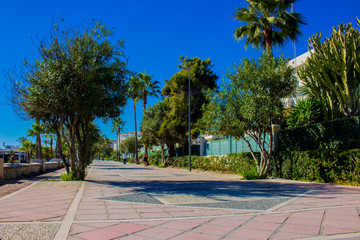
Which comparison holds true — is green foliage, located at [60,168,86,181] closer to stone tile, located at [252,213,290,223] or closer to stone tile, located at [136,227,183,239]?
stone tile, located at [136,227,183,239]

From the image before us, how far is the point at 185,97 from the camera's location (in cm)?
2816

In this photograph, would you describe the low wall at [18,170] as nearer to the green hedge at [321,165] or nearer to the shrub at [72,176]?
the shrub at [72,176]

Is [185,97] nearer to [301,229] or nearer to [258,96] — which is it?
[258,96]

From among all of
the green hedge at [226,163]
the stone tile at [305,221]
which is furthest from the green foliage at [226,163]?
the stone tile at [305,221]

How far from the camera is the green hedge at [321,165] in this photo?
9898mm

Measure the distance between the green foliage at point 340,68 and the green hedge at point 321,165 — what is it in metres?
2.31

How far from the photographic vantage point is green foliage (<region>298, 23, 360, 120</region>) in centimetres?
1168

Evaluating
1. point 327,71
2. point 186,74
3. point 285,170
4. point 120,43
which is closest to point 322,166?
point 285,170

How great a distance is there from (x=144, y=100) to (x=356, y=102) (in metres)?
33.0

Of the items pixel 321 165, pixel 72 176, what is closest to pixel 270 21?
pixel 321 165

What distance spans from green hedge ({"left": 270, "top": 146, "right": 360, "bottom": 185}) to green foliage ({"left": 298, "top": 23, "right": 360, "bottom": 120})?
7.57ft

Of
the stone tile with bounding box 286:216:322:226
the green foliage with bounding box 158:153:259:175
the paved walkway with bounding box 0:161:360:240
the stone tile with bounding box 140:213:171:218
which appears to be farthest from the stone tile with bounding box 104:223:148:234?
the green foliage with bounding box 158:153:259:175

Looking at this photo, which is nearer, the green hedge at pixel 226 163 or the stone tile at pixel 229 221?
the stone tile at pixel 229 221

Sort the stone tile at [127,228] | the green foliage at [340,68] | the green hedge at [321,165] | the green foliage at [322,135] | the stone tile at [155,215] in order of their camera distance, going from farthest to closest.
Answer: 1. the green foliage at [340,68]
2. the green foliage at [322,135]
3. the green hedge at [321,165]
4. the stone tile at [155,215]
5. the stone tile at [127,228]
